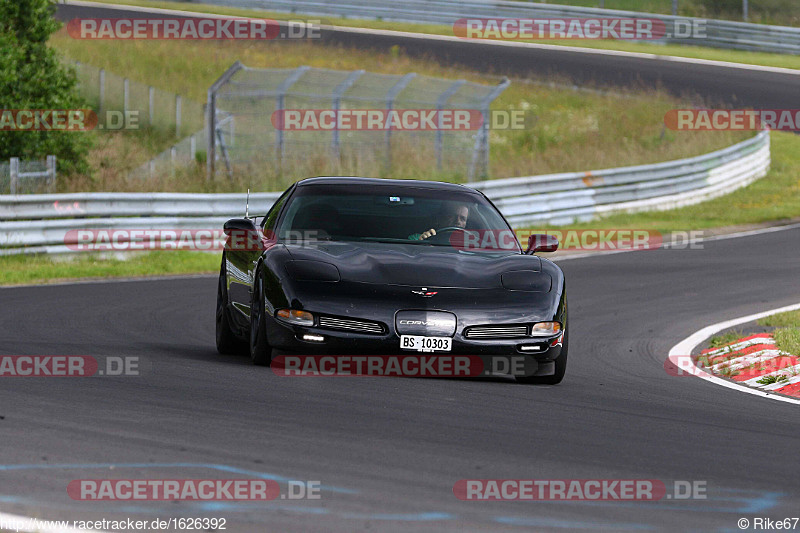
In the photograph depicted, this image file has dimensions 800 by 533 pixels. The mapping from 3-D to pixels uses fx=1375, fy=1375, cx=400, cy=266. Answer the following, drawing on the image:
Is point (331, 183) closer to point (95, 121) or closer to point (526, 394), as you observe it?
point (526, 394)

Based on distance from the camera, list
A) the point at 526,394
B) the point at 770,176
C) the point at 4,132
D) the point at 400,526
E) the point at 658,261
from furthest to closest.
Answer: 1. the point at 770,176
2. the point at 4,132
3. the point at 658,261
4. the point at 526,394
5. the point at 400,526

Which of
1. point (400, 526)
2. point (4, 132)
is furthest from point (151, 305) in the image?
point (4, 132)

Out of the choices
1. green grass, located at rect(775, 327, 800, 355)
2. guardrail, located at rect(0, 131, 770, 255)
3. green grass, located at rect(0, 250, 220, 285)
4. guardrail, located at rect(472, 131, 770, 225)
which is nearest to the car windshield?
green grass, located at rect(775, 327, 800, 355)

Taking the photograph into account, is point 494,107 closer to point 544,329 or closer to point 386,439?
point 544,329

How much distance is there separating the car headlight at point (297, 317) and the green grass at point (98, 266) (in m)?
8.13

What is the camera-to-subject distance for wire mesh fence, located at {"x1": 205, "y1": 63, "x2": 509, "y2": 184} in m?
24.1

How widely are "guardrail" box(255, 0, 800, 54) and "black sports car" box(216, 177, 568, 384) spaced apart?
35355 millimetres

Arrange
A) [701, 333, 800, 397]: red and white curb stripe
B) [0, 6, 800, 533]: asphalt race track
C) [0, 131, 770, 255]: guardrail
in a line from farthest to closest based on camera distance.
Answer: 1. [0, 131, 770, 255]: guardrail
2. [701, 333, 800, 397]: red and white curb stripe
3. [0, 6, 800, 533]: asphalt race track

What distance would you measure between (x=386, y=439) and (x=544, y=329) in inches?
98.0

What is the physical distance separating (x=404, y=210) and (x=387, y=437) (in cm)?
354

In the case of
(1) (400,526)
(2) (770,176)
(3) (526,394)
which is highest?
(1) (400,526)

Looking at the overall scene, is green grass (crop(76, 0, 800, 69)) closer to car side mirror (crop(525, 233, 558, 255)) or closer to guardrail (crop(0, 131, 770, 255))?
guardrail (crop(0, 131, 770, 255))

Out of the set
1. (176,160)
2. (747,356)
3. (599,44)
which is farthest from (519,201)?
(599,44)

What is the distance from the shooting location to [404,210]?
9.77m
